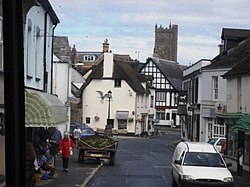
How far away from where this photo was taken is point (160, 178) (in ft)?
74.4

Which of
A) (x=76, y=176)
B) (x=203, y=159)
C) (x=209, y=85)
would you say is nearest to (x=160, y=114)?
(x=209, y=85)

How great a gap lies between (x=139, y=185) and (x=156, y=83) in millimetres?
68848

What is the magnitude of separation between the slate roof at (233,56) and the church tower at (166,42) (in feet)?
233

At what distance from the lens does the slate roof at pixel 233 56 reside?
34503 mm

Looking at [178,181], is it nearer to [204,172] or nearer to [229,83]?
[204,172]

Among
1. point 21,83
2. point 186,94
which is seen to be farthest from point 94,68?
point 21,83

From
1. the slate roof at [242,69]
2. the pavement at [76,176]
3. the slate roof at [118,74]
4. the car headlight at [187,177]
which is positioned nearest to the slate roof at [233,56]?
the slate roof at [242,69]

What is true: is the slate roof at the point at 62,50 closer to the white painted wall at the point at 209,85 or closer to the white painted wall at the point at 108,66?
the white painted wall at the point at 209,85

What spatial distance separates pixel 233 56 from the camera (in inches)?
1435

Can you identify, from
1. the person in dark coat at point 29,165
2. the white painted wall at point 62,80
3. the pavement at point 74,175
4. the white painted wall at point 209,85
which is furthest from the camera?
the white painted wall at point 62,80

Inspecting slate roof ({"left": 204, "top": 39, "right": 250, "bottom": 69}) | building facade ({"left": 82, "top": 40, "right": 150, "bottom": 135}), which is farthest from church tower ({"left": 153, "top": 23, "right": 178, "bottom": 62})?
slate roof ({"left": 204, "top": 39, "right": 250, "bottom": 69})

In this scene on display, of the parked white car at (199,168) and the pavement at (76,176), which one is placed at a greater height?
the parked white car at (199,168)

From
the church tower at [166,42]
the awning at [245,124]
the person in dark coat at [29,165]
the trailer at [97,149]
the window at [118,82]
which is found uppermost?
the church tower at [166,42]

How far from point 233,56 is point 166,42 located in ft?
266
